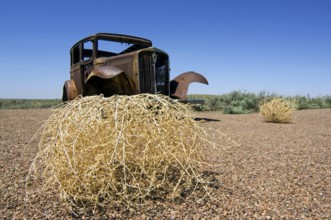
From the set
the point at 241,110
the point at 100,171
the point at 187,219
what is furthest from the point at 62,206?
the point at 241,110

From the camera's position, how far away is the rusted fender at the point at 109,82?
6848mm

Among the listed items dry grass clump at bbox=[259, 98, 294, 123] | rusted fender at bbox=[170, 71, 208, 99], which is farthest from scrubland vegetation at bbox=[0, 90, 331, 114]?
rusted fender at bbox=[170, 71, 208, 99]

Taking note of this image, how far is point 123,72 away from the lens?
22.9 feet

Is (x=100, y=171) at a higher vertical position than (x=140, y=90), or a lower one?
lower

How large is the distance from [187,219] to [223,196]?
0.61 m

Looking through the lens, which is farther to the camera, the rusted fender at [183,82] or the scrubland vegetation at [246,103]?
the scrubland vegetation at [246,103]

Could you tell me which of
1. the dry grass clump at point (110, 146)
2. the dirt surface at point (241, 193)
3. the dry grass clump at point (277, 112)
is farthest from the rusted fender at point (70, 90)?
the dry grass clump at point (277, 112)

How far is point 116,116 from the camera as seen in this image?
2559mm

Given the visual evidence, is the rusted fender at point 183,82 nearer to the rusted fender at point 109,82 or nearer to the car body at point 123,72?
the car body at point 123,72

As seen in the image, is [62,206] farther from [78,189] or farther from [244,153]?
[244,153]

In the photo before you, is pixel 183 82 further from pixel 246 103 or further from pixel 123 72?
pixel 246 103

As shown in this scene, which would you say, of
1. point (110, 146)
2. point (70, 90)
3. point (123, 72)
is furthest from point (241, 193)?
point (70, 90)

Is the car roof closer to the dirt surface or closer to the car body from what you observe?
the car body

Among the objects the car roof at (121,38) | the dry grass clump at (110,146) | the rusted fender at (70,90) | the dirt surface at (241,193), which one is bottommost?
the dirt surface at (241,193)
